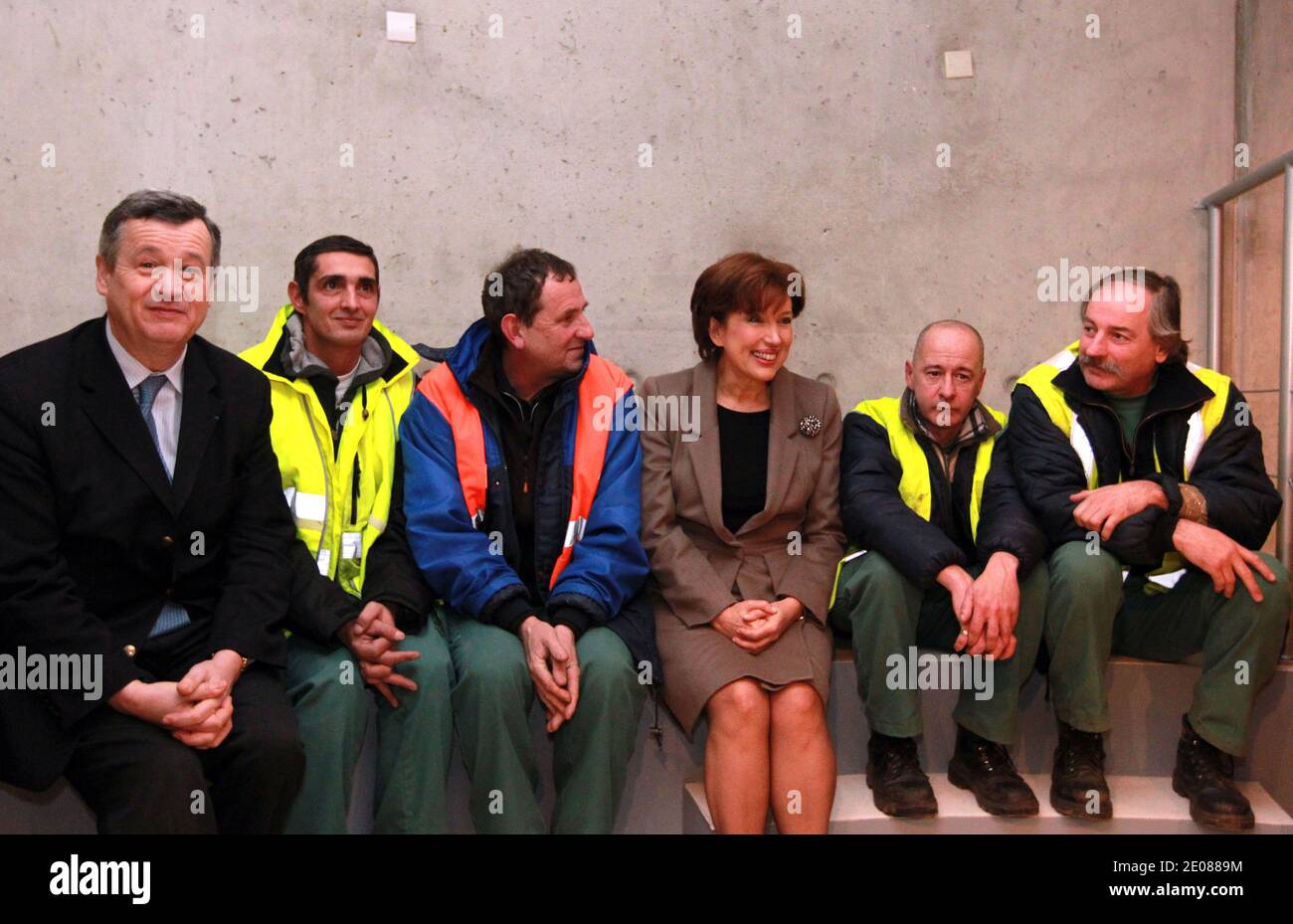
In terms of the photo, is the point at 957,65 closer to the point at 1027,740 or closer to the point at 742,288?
the point at 742,288

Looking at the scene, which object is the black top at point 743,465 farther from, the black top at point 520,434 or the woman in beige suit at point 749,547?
the black top at point 520,434

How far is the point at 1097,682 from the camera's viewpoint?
2668mm

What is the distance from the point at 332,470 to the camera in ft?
9.16

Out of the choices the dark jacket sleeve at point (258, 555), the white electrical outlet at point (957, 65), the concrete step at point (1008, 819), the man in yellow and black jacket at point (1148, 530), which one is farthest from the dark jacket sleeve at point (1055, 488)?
the dark jacket sleeve at point (258, 555)

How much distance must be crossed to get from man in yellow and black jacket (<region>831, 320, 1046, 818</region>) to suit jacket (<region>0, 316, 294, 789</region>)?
4.30 feet

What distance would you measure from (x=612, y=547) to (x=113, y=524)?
1.07 metres

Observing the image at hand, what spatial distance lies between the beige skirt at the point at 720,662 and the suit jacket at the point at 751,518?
60 millimetres

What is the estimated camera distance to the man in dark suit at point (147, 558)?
6.99 ft

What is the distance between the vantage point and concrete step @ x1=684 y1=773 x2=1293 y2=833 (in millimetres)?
2611

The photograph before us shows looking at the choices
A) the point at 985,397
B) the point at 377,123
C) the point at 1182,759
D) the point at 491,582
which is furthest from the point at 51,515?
the point at 985,397

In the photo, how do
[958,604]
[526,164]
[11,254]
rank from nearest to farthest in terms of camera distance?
[958,604], [11,254], [526,164]

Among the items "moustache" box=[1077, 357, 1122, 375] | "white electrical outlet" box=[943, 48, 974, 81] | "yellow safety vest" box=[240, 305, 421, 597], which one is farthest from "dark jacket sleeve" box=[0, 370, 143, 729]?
"white electrical outlet" box=[943, 48, 974, 81]

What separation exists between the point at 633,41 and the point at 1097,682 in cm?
239

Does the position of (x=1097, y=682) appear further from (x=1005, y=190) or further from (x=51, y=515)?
(x=51, y=515)
